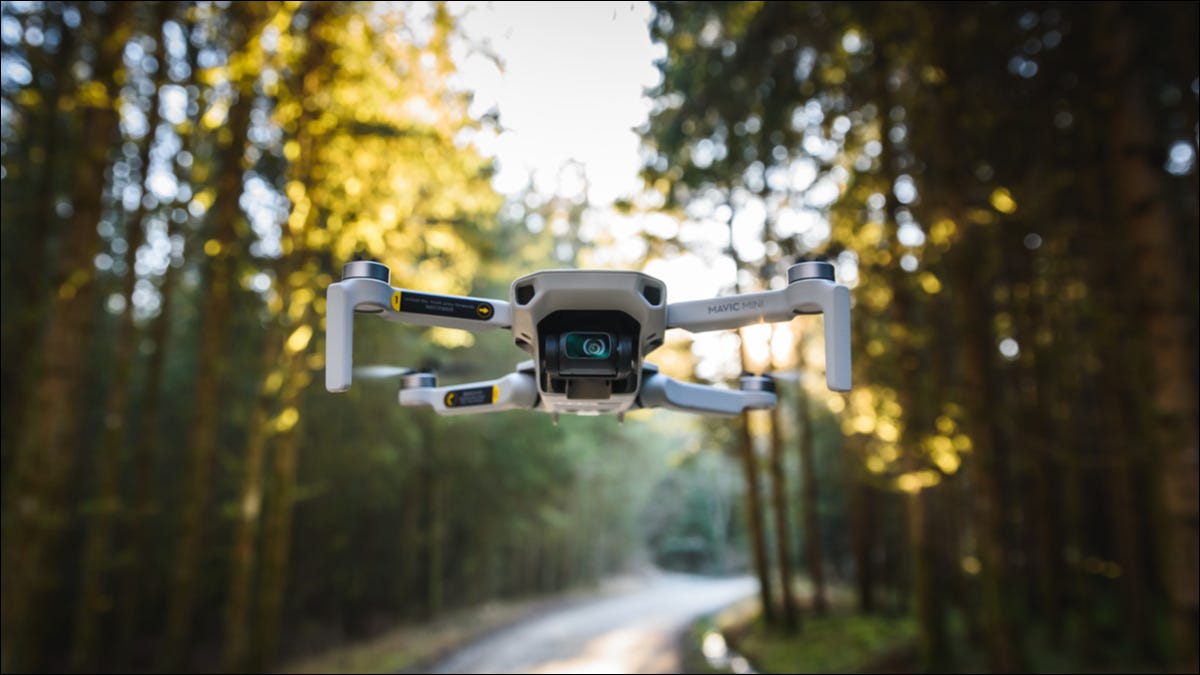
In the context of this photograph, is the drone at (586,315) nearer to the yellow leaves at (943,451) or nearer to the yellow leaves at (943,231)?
the yellow leaves at (943,231)

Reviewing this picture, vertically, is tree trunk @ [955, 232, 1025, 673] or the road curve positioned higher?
tree trunk @ [955, 232, 1025, 673]

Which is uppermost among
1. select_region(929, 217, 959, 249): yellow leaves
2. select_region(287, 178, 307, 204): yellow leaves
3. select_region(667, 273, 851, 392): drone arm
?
select_region(287, 178, 307, 204): yellow leaves

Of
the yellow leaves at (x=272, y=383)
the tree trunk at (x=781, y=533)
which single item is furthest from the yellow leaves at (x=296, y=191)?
the tree trunk at (x=781, y=533)

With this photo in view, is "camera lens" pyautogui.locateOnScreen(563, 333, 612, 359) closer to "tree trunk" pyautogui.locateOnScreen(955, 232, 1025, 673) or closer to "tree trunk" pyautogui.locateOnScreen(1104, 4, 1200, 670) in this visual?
"tree trunk" pyautogui.locateOnScreen(1104, 4, 1200, 670)

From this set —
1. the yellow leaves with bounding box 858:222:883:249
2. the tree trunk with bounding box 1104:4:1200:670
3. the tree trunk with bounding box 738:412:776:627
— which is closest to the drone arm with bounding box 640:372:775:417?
the tree trunk with bounding box 1104:4:1200:670

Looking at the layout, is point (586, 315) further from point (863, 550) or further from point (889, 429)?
point (863, 550)

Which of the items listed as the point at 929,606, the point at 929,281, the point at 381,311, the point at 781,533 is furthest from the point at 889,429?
the point at 381,311

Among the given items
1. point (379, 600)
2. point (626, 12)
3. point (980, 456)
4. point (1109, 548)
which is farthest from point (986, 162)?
point (379, 600)
